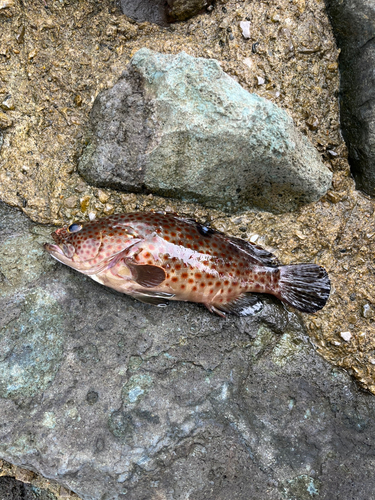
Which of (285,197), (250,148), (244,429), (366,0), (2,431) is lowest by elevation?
(2,431)

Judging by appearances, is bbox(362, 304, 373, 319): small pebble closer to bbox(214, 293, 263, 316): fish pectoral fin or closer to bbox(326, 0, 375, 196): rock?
bbox(214, 293, 263, 316): fish pectoral fin

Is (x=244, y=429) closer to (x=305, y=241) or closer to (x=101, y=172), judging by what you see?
(x=305, y=241)

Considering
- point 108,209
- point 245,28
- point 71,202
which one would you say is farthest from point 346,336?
point 245,28

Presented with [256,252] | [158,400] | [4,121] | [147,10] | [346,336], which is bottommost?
[158,400]

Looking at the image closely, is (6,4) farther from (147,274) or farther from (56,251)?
(147,274)

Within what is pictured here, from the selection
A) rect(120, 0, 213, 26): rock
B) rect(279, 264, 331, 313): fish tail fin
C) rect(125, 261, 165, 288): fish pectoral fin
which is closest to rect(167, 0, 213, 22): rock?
rect(120, 0, 213, 26): rock

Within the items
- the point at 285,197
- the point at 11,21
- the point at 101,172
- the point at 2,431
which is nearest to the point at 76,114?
the point at 101,172

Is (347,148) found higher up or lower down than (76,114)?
higher up
